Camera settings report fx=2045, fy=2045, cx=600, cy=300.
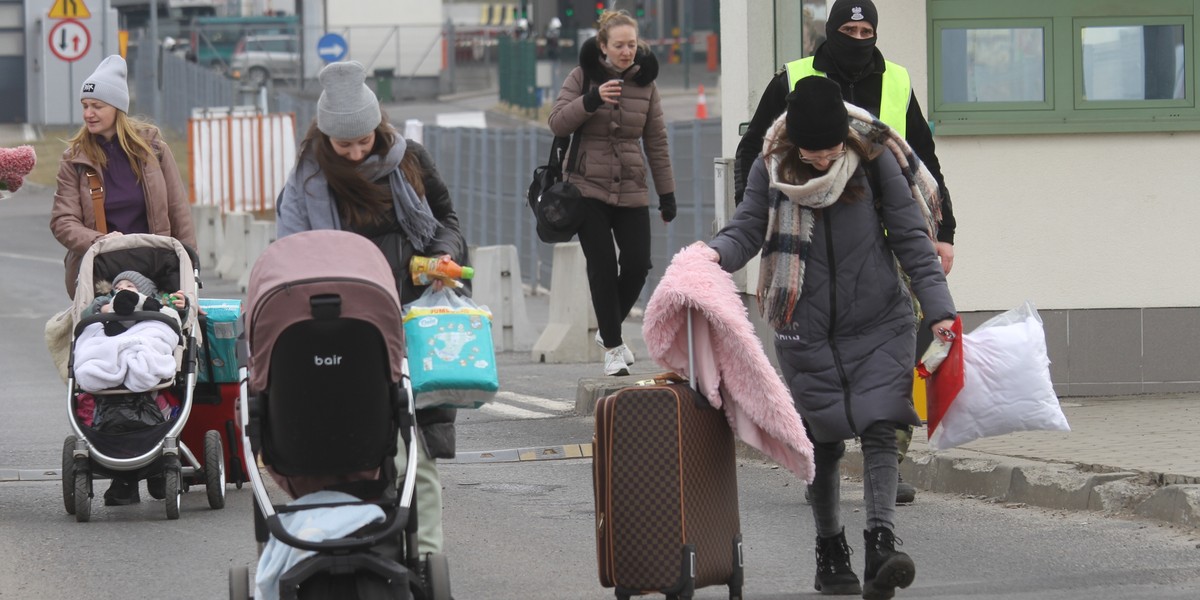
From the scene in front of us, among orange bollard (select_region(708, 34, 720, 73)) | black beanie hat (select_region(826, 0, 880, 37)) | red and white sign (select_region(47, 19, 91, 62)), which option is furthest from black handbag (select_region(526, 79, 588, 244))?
orange bollard (select_region(708, 34, 720, 73))

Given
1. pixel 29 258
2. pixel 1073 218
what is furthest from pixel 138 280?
pixel 29 258

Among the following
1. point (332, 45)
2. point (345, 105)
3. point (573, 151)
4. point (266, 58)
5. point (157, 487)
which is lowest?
point (157, 487)

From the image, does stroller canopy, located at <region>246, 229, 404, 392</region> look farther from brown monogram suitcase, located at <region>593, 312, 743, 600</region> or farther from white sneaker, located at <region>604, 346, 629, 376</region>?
white sneaker, located at <region>604, 346, 629, 376</region>

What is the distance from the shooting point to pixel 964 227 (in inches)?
435

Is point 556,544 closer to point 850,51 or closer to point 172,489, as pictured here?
point 172,489

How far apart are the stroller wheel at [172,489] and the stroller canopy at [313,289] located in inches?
116

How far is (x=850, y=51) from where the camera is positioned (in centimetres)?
801

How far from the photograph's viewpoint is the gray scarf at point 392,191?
6.61 m

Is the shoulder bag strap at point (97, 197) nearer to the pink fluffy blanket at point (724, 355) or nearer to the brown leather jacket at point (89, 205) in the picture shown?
the brown leather jacket at point (89, 205)

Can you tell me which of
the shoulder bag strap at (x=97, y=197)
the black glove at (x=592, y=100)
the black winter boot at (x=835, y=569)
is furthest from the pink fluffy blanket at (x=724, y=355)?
the black glove at (x=592, y=100)

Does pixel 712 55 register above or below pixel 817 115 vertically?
above

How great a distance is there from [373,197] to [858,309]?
5.41ft

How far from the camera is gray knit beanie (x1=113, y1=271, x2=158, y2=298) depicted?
8.88 m

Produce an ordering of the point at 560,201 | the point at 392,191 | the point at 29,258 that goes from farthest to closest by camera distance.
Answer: the point at 29,258
the point at 560,201
the point at 392,191
